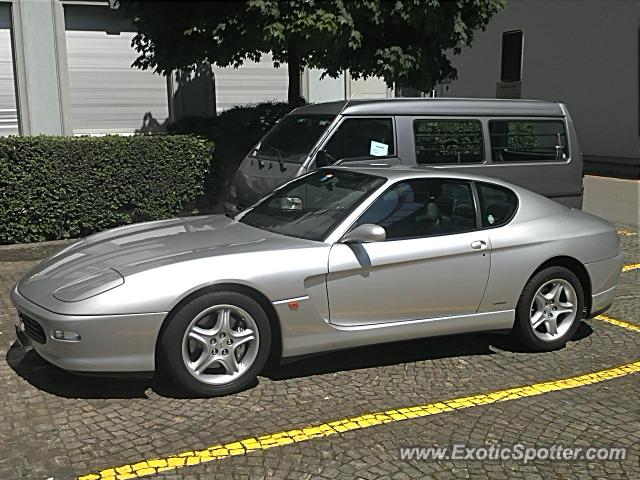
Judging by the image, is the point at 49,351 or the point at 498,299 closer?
the point at 49,351

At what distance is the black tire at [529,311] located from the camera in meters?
5.16

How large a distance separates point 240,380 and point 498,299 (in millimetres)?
1956

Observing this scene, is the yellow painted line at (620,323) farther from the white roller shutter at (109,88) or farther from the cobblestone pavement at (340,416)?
the white roller shutter at (109,88)

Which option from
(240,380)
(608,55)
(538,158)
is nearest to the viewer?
(240,380)

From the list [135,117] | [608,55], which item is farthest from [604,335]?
[608,55]

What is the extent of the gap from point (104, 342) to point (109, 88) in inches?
399

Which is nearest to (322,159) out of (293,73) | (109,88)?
(293,73)

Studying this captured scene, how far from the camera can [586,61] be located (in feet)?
67.1

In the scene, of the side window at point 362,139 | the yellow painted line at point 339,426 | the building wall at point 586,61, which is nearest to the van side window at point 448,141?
the side window at point 362,139

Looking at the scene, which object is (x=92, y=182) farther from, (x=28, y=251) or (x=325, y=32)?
(x=325, y=32)

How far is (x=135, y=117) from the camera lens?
529 inches

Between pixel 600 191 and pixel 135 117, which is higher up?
pixel 135 117

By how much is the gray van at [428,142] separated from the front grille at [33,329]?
366 centimetres

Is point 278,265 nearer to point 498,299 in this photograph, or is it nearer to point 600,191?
point 498,299
